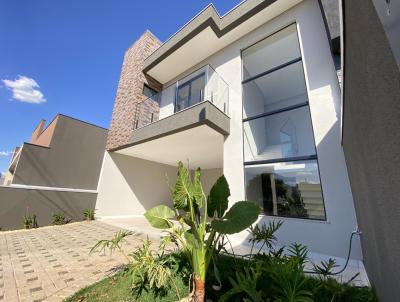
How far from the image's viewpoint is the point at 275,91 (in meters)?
A: 6.90

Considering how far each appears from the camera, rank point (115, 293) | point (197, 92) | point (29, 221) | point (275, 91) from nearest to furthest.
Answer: point (115, 293) < point (275, 91) < point (197, 92) < point (29, 221)

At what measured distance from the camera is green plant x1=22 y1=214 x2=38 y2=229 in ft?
27.0

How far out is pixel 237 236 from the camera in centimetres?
636

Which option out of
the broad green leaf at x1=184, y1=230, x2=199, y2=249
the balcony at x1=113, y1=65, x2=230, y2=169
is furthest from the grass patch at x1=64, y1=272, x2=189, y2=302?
the balcony at x1=113, y1=65, x2=230, y2=169

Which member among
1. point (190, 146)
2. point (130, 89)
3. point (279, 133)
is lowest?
point (279, 133)

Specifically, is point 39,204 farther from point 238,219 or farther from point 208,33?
point 208,33

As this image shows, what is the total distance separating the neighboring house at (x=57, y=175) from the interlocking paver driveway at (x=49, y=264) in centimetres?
169

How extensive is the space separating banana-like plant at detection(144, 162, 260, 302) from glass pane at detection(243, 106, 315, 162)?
11.7 ft

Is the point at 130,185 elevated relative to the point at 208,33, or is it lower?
lower

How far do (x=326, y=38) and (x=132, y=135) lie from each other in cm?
880

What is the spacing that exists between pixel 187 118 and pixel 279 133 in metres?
3.40

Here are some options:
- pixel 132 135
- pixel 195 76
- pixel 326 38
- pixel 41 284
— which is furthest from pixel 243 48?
pixel 41 284

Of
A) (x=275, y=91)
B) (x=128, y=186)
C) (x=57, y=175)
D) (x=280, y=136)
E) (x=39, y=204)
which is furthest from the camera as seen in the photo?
(x=128, y=186)

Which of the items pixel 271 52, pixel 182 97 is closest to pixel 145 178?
pixel 182 97
